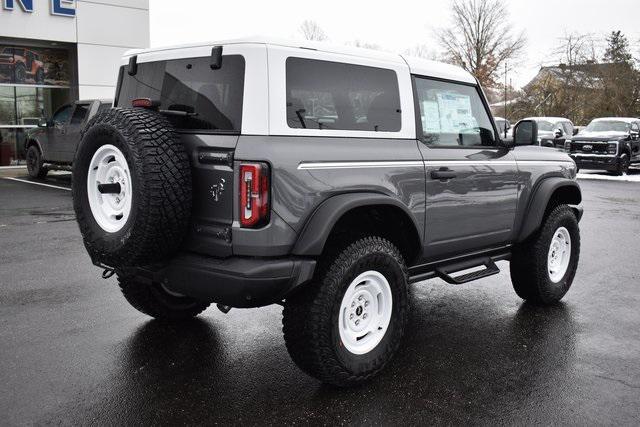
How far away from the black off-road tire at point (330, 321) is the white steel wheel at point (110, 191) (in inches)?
43.2

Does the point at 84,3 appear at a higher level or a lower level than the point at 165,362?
higher

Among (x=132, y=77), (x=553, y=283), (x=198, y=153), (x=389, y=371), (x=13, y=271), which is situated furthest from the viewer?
(x=13, y=271)

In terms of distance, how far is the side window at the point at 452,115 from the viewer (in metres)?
4.38

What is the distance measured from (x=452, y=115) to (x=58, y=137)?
39.0 ft

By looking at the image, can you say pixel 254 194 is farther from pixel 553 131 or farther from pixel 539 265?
pixel 553 131

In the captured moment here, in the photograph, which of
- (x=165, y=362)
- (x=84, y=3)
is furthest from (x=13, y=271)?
(x=84, y=3)

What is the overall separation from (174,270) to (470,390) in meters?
1.88

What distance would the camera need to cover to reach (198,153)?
3.45 metres

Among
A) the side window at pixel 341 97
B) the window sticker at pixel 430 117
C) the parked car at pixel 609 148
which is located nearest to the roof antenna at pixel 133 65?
the side window at pixel 341 97

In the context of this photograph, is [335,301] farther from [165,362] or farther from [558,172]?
[558,172]

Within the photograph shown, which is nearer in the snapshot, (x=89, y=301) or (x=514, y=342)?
(x=514, y=342)

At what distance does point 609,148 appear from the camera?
62.6 ft

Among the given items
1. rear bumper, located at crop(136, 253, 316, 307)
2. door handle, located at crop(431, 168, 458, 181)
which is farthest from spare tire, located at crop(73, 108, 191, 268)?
door handle, located at crop(431, 168, 458, 181)

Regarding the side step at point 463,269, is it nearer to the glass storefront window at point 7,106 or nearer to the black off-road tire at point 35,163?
the black off-road tire at point 35,163
